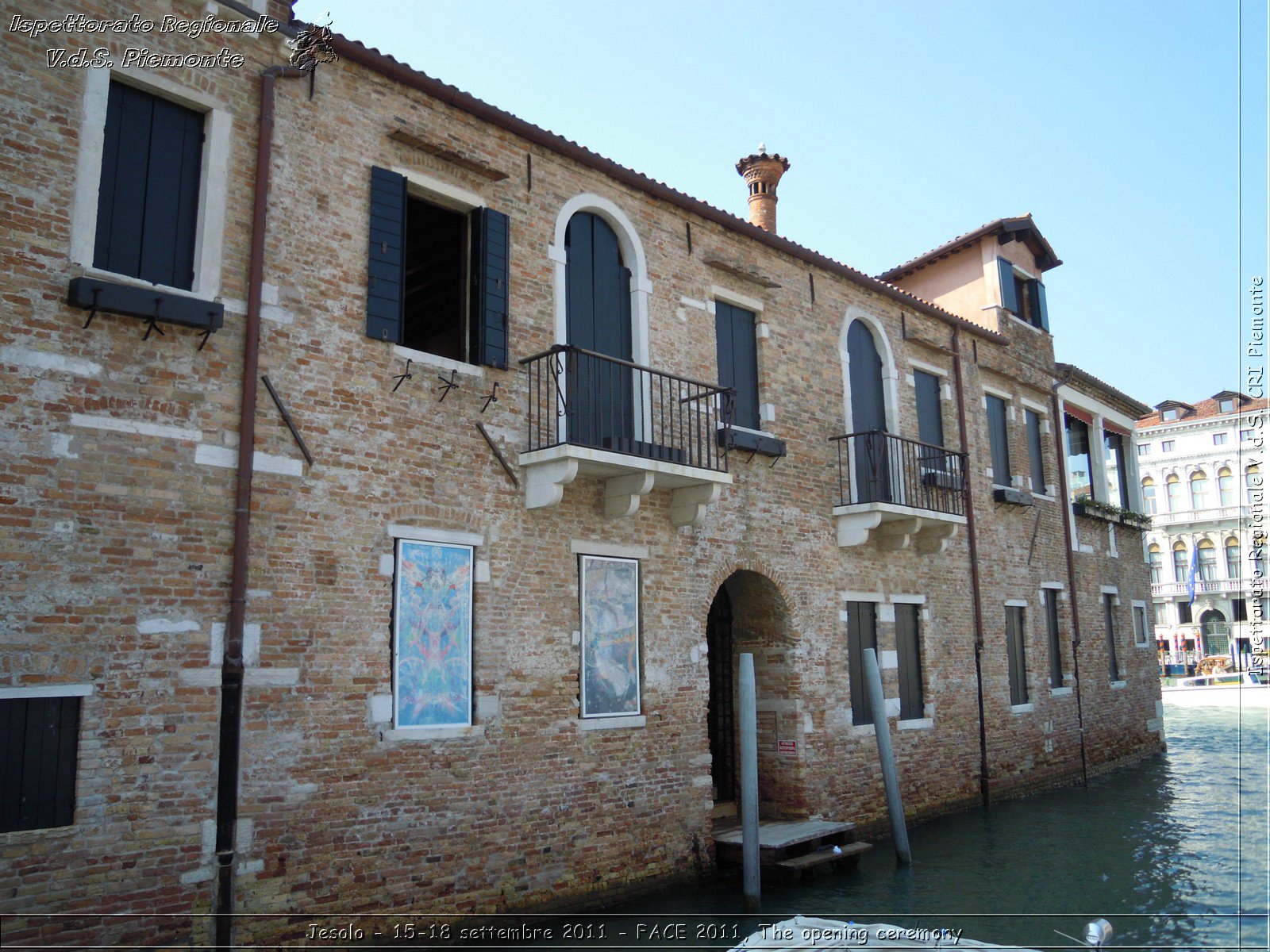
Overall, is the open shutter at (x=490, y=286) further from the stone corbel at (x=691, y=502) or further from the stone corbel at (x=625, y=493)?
the stone corbel at (x=691, y=502)

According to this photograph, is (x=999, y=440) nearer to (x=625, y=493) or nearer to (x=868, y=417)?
(x=868, y=417)

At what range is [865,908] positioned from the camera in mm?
8898

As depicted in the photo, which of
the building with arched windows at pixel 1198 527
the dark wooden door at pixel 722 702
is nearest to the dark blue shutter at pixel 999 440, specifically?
the dark wooden door at pixel 722 702

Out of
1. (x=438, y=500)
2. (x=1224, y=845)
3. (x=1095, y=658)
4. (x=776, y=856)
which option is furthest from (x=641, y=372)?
(x=1095, y=658)

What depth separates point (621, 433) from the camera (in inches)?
385

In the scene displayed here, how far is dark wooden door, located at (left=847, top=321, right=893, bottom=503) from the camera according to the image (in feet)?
41.7

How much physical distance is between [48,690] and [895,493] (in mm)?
10271

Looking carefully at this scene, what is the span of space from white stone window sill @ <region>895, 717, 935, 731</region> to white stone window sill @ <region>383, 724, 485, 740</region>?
705 cm

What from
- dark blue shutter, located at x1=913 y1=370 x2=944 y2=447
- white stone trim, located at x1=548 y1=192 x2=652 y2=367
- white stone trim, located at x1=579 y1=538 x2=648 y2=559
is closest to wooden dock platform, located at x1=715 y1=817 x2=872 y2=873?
white stone trim, located at x1=579 y1=538 x2=648 y2=559

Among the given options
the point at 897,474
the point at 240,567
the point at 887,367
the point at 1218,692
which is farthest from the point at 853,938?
the point at 1218,692

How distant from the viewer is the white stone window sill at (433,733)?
760cm

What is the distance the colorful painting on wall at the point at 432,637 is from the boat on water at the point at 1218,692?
29.5 m

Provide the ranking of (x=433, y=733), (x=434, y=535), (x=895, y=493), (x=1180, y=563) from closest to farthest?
(x=433, y=733) → (x=434, y=535) → (x=895, y=493) → (x=1180, y=563)

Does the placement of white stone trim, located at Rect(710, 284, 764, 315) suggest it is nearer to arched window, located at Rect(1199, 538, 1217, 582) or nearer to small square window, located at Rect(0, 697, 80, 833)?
small square window, located at Rect(0, 697, 80, 833)
